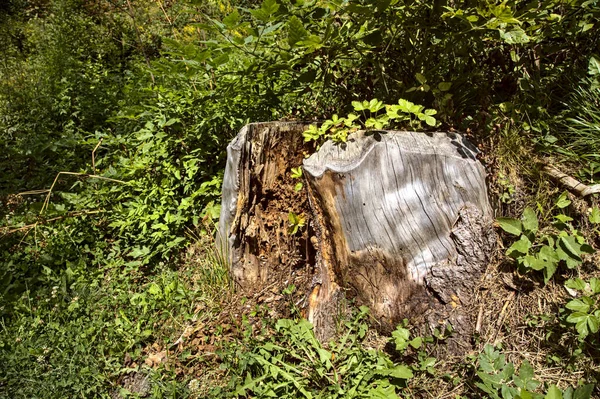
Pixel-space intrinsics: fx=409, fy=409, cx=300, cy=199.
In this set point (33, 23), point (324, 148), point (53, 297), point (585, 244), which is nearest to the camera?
point (585, 244)

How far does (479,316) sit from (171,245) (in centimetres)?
236

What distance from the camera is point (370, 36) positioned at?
102 inches

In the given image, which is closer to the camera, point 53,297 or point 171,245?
point 53,297

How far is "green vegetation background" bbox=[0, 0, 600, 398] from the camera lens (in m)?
2.47

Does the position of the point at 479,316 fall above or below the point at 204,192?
below

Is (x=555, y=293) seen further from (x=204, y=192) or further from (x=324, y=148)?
(x=204, y=192)

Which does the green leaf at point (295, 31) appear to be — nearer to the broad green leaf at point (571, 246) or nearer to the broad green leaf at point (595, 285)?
the broad green leaf at point (571, 246)

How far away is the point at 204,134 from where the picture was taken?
358 cm

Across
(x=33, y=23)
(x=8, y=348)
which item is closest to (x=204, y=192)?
(x=8, y=348)

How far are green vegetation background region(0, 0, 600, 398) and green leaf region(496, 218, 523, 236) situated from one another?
458 mm

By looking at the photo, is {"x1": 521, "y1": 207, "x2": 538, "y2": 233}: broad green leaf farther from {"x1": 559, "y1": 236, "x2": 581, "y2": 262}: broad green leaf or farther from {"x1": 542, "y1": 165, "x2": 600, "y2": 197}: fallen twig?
{"x1": 542, "y1": 165, "x2": 600, "y2": 197}: fallen twig

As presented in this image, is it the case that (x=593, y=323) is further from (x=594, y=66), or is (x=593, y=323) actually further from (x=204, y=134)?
(x=204, y=134)

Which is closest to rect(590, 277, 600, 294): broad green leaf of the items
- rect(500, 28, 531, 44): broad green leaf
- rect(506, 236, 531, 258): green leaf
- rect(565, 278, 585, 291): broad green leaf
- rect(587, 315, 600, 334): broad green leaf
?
rect(565, 278, 585, 291): broad green leaf

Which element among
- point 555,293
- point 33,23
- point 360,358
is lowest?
point 360,358
